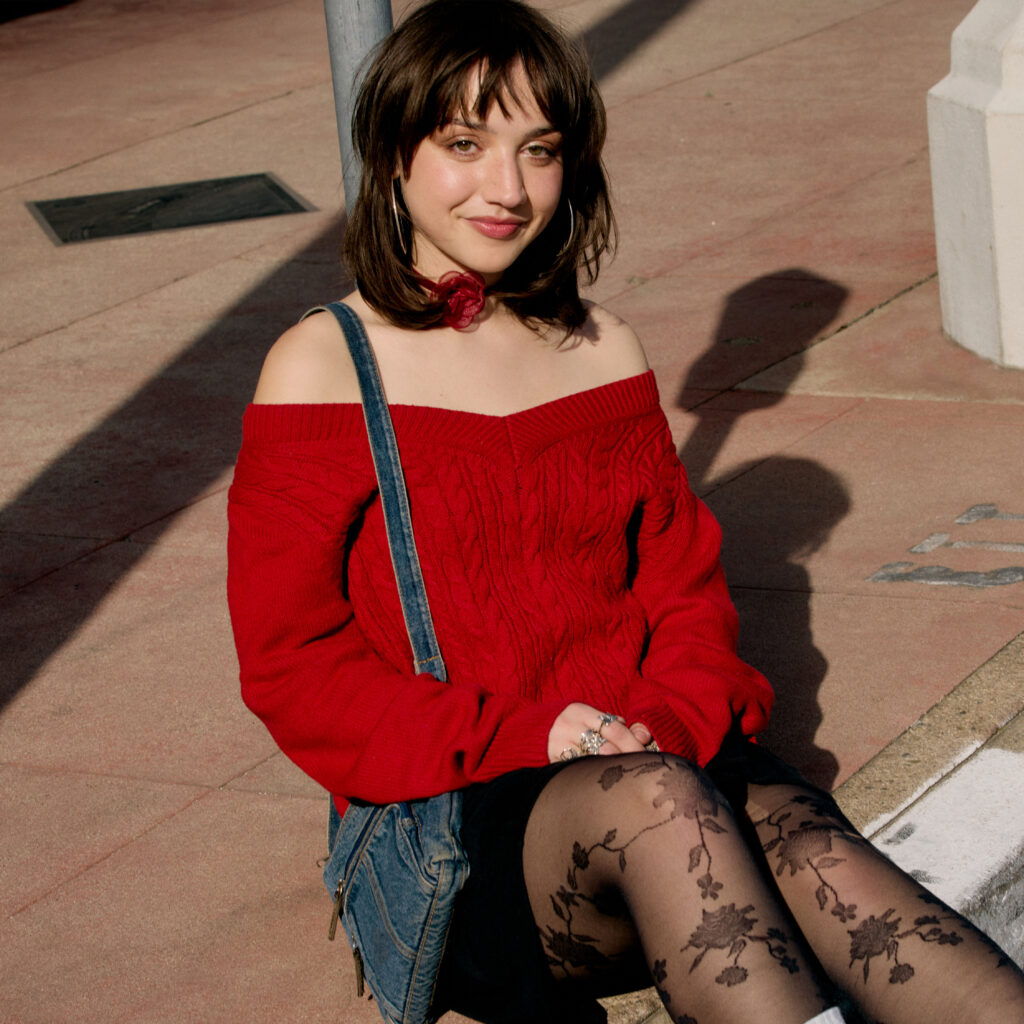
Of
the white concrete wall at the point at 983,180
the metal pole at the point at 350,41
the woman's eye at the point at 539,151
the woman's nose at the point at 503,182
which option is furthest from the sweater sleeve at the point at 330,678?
the white concrete wall at the point at 983,180

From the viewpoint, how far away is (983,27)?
553 cm

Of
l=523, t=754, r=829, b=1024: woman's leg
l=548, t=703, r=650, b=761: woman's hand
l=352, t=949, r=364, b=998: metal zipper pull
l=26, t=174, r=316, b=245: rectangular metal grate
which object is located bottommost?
l=26, t=174, r=316, b=245: rectangular metal grate

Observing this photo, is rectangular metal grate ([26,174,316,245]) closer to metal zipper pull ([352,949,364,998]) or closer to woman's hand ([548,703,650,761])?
metal zipper pull ([352,949,364,998])

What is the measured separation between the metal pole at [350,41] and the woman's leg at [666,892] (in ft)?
4.29

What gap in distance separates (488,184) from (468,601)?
69 centimetres

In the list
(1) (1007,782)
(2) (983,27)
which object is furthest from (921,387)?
(1) (1007,782)

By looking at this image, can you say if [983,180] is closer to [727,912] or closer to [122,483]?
[122,483]

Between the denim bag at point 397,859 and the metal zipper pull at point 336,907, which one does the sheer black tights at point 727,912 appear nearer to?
the denim bag at point 397,859

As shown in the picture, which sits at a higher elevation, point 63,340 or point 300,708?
point 300,708

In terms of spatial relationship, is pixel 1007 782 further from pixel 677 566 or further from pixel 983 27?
pixel 983 27

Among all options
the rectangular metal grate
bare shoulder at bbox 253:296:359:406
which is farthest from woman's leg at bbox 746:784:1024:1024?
the rectangular metal grate

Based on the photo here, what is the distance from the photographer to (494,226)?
263 cm

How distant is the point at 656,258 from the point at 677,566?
4.77 m

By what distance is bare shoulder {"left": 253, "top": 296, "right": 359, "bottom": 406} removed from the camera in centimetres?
249
